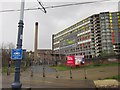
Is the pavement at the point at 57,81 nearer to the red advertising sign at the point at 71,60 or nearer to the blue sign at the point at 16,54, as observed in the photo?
the blue sign at the point at 16,54

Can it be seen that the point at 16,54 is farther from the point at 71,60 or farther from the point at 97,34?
the point at 97,34

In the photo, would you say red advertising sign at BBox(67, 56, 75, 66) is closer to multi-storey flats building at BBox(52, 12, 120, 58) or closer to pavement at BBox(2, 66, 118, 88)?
pavement at BBox(2, 66, 118, 88)

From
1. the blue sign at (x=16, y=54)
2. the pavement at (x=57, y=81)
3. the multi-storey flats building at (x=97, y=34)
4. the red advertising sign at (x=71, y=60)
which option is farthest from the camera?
the multi-storey flats building at (x=97, y=34)

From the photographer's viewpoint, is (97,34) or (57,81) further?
(97,34)

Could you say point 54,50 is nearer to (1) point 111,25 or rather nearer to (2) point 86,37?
(2) point 86,37

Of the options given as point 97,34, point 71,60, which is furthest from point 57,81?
point 97,34

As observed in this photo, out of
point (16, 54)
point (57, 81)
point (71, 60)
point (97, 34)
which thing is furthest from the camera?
point (97, 34)

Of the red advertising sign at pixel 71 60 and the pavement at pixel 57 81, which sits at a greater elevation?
the red advertising sign at pixel 71 60

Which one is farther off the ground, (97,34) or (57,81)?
(97,34)

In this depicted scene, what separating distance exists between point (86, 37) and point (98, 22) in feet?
36.6

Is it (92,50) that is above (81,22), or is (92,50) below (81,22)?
below

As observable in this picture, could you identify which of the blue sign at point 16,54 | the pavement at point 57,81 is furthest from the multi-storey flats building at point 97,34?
the blue sign at point 16,54

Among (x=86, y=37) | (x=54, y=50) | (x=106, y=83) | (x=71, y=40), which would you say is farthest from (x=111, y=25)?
(x=106, y=83)

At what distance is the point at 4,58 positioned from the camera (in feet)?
157
